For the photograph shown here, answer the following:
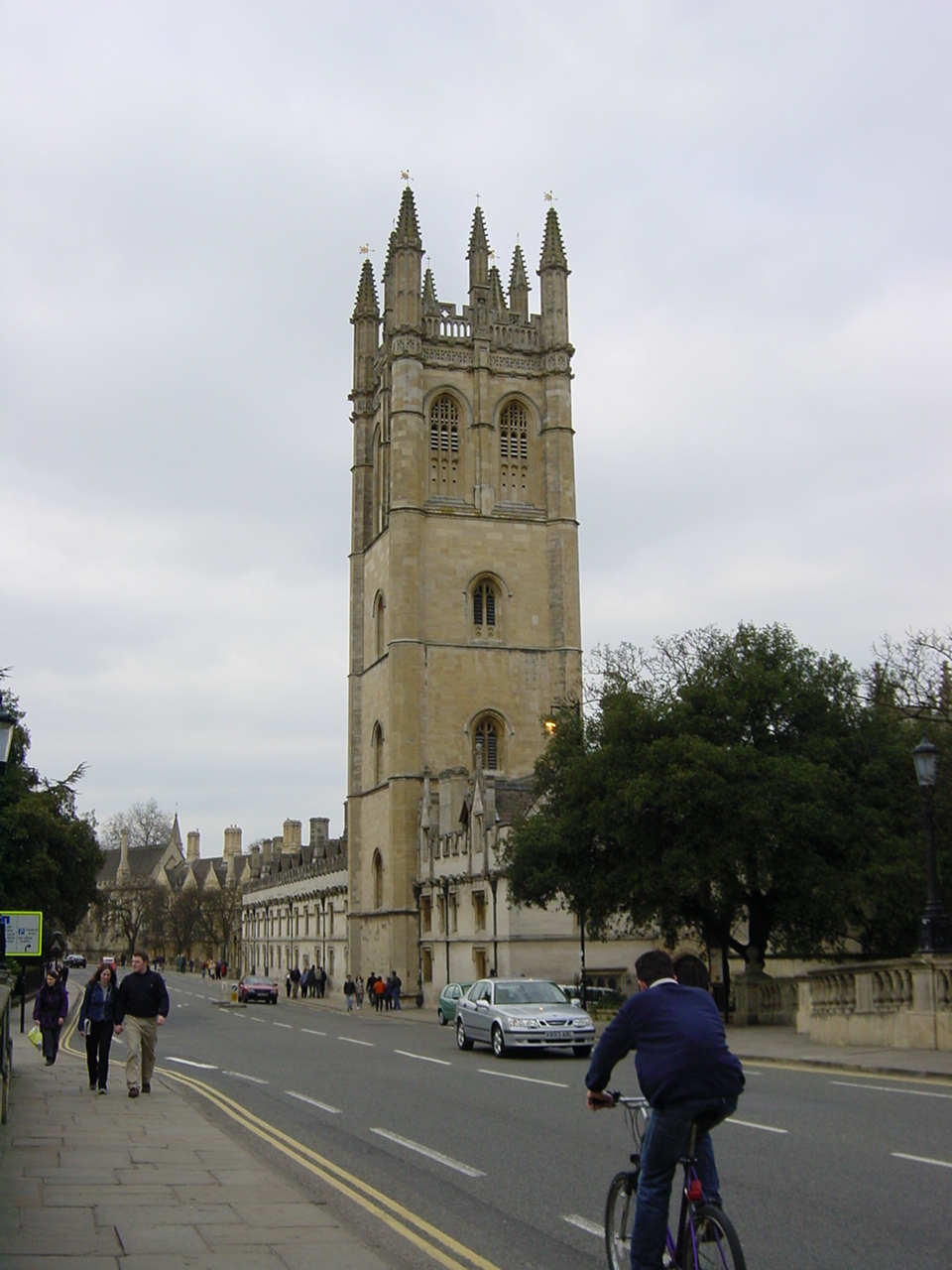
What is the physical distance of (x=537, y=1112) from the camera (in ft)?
46.6

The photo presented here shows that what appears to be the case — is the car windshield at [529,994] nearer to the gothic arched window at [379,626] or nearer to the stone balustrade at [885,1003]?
the stone balustrade at [885,1003]

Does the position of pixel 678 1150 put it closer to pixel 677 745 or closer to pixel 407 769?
pixel 677 745

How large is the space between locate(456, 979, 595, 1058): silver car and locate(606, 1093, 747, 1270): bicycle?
1601 cm

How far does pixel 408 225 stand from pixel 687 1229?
63.1 metres

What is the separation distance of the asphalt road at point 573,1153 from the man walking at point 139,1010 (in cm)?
142

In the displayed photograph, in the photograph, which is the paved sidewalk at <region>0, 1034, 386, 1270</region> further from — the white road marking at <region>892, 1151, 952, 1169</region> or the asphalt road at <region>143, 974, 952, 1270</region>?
the white road marking at <region>892, 1151, 952, 1169</region>

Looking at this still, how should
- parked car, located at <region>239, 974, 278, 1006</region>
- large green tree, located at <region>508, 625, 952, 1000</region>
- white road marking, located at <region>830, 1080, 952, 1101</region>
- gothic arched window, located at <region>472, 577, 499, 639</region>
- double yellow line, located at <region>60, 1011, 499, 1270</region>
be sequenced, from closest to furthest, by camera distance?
double yellow line, located at <region>60, 1011, 499, 1270</region>
white road marking, located at <region>830, 1080, 952, 1101</region>
large green tree, located at <region>508, 625, 952, 1000</region>
parked car, located at <region>239, 974, 278, 1006</region>
gothic arched window, located at <region>472, 577, 499, 639</region>

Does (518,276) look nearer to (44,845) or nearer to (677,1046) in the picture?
(44,845)

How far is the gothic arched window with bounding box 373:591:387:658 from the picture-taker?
209 feet

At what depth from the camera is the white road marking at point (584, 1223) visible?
8147 mm

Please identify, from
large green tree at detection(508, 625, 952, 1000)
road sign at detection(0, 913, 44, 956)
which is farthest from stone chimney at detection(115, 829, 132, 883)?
road sign at detection(0, 913, 44, 956)

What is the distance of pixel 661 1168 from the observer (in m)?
5.71

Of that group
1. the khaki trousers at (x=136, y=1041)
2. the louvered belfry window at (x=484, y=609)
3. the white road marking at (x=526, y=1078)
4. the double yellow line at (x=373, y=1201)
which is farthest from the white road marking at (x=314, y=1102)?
the louvered belfry window at (x=484, y=609)

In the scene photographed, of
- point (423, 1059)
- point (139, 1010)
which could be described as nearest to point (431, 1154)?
point (139, 1010)
